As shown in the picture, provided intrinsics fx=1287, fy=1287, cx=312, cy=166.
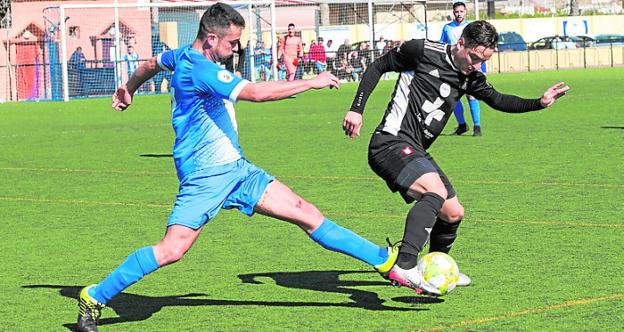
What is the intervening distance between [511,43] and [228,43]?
159ft

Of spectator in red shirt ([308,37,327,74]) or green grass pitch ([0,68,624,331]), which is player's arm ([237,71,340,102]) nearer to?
green grass pitch ([0,68,624,331])

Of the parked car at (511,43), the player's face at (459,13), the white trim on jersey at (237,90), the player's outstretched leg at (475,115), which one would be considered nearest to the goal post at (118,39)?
the parked car at (511,43)

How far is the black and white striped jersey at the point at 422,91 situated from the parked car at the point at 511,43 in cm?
4522

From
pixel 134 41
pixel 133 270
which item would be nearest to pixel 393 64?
pixel 133 270

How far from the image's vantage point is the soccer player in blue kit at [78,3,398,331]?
7.00 meters

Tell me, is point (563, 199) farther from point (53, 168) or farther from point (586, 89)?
point (586, 89)

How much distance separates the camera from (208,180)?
712cm

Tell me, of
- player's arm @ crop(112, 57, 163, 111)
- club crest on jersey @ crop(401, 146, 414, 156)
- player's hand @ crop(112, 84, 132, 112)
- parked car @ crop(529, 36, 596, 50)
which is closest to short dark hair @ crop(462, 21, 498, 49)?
club crest on jersey @ crop(401, 146, 414, 156)

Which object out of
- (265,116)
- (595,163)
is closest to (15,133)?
(265,116)

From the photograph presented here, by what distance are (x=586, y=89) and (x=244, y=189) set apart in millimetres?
27757

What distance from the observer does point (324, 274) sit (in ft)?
28.6

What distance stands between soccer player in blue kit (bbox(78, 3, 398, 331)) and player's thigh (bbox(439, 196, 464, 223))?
2.82ft

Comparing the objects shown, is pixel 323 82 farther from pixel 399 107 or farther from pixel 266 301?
pixel 266 301

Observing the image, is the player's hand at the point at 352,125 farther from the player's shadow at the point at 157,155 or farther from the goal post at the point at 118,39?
the goal post at the point at 118,39
